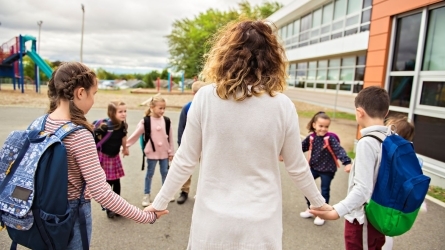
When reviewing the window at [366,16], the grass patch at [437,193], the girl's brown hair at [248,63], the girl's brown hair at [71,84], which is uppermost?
the window at [366,16]

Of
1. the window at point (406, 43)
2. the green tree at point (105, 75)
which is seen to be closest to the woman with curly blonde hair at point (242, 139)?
the window at point (406, 43)

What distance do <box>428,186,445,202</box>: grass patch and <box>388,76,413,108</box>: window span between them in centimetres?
192

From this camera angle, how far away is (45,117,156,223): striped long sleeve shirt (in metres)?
1.61

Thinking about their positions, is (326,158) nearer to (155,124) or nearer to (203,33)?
(155,124)

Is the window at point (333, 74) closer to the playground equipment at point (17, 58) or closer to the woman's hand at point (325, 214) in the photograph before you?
the woman's hand at point (325, 214)

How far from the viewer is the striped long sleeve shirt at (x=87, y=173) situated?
161 centimetres

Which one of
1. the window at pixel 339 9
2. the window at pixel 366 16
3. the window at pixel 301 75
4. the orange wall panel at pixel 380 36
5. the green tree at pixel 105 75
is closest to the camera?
the orange wall panel at pixel 380 36

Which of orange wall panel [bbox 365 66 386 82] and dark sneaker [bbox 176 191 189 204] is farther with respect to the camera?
orange wall panel [bbox 365 66 386 82]

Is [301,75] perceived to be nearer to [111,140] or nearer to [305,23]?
[305,23]

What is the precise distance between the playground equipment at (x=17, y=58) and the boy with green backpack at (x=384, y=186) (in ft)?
78.1

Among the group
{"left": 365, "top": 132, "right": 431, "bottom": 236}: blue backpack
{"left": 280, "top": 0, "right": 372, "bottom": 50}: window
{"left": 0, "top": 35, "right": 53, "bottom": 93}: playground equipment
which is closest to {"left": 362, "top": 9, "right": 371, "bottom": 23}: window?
{"left": 280, "top": 0, "right": 372, "bottom": 50}: window

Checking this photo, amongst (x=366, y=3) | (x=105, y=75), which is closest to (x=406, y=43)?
(x=366, y=3)

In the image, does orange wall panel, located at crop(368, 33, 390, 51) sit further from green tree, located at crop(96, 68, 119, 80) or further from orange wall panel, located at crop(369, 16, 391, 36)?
green tree, located at crop(96, 68, 119, 80)

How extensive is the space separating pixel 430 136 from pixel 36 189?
6.65 meters
